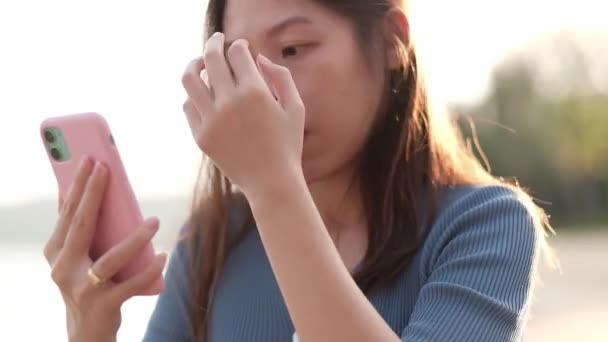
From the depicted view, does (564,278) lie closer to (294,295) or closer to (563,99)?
(563,99)

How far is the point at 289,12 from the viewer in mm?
968

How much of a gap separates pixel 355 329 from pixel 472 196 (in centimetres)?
Result: 24

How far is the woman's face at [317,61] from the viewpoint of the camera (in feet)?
3.15

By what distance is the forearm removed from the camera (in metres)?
0.77

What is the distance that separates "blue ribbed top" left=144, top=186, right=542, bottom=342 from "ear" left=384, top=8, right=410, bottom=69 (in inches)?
6.1

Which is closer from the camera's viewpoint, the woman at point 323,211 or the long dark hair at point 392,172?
the woman at point 323,211

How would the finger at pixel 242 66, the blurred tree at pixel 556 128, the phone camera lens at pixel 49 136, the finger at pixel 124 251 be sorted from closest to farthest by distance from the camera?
the finger at pixel 242 66, the finger at pixel 124 251, the phone camera lens at pixel 49 136, the blurred tree at pixel 556 128

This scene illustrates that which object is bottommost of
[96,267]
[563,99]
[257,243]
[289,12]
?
[563,99]

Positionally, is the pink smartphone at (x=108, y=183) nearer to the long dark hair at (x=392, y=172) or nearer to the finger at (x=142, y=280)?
the finger at (x=142, y=280)

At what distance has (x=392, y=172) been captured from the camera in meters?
1.05

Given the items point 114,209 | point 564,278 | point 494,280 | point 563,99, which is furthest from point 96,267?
point 563,99

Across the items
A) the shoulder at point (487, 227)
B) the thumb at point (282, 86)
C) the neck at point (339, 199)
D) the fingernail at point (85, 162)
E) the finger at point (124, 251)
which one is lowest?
the neck at point (339, 199)

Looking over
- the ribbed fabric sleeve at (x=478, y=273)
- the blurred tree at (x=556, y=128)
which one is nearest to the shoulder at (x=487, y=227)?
the ribbed fabric sleeve at (x=478, y=273)

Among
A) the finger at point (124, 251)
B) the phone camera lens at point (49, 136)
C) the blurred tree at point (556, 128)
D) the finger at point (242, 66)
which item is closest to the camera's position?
the finger at point (242, 66)
